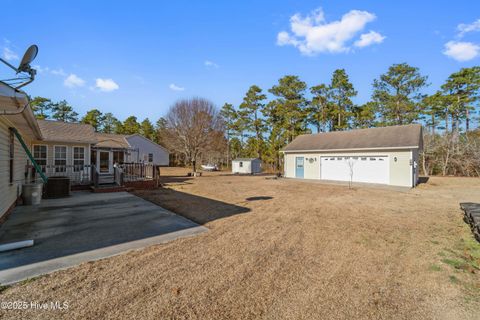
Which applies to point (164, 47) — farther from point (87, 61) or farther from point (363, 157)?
point (363, 157)

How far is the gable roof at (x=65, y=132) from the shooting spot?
1139cm

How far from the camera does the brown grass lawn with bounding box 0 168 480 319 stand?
7.54ft

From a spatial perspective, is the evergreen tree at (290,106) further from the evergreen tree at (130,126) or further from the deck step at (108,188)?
the evergreen tree at (130,126)

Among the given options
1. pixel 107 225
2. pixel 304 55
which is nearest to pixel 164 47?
pixel 304 55

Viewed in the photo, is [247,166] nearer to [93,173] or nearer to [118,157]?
[118,157]

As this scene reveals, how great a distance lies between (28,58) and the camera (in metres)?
3.74

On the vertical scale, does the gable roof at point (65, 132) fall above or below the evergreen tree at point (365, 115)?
below

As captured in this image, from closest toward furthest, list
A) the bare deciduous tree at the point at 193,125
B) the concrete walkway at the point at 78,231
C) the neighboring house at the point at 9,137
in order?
the concrete walkway at the point at 78,231 < the neighboring house at the point at 9,137 < the bare deciduous tree at the point at 193,125

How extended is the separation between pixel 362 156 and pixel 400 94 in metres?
16.2

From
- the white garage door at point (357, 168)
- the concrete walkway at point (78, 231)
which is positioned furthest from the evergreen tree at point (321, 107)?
the concrete walkway at point (78, 231)

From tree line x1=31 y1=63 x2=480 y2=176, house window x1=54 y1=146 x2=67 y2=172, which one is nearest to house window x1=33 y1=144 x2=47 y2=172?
house window x1=54 y1=146 x2=67 y2=172

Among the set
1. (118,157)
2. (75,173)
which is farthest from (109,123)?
(75,173)

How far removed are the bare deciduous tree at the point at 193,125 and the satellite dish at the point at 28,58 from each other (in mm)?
18083

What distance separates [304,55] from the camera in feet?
50.1
